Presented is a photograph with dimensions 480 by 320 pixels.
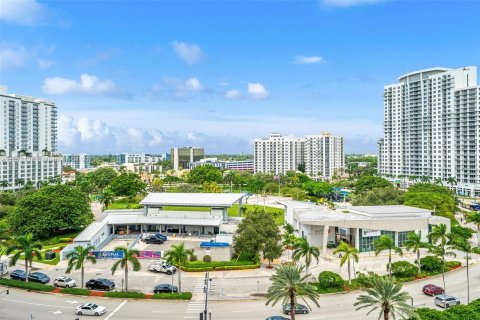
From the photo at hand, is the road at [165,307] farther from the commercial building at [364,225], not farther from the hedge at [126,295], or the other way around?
the commercial building at [364,225]

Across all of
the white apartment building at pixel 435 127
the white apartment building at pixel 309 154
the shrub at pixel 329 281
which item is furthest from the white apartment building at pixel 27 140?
the white apartment building at pixel 435 127

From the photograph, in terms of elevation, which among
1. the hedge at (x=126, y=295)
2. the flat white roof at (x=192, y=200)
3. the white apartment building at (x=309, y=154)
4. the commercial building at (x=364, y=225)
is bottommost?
the hedge at (x=126, y=295)

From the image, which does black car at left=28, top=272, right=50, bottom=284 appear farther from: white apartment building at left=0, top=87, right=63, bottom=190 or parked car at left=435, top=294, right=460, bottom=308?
white apartment building at left=0, top=87, right=63, bottom=190

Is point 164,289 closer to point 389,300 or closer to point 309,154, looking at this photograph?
point 389,300

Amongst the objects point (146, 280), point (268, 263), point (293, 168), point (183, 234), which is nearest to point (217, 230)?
point (183, 234)

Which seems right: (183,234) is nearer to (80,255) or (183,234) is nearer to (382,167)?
(80,255)
